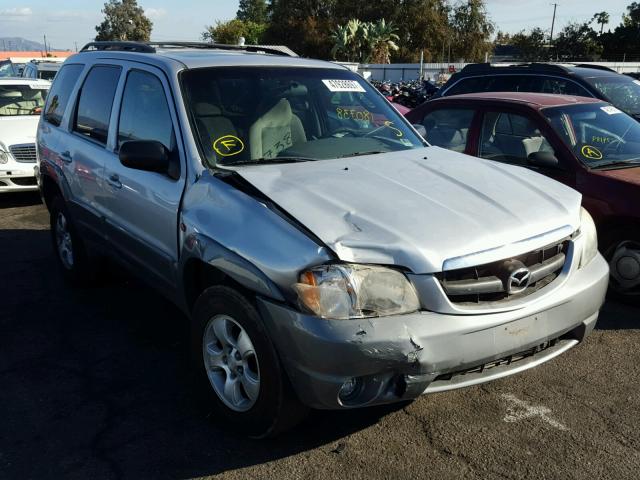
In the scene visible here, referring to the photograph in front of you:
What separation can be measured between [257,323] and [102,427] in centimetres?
118

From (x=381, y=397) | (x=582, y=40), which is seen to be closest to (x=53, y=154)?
(x=381, y=397)

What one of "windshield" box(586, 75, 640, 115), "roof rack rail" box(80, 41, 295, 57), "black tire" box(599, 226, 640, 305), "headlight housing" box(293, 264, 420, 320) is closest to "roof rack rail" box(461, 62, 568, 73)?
"windshield" box(586, 75, 640, 115)

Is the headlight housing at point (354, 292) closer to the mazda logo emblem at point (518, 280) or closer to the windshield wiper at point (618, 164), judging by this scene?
the mazda logo emblem at point (518, 280)

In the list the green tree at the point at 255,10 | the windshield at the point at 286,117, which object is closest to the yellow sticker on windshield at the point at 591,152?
the windshield at the point at 286,117

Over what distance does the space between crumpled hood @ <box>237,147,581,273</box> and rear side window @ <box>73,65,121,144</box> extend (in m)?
1.54

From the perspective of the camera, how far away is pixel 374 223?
285 cm

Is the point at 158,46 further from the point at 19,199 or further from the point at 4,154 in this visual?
the point at 19,199

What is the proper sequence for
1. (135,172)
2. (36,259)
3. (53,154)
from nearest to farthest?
(135,172), (53,154), (36,259)

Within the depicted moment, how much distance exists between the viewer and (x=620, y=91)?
9.02m

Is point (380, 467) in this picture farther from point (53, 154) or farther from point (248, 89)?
point (53, 154)

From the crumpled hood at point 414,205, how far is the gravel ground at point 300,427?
992 millimetres

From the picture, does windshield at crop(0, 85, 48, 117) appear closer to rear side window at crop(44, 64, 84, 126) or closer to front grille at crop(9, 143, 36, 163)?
front grille at crop(9, 143, 36, 163)

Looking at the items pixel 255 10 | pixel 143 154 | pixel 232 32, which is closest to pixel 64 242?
pixel 143 154

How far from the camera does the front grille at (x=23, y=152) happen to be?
29.0 ft
